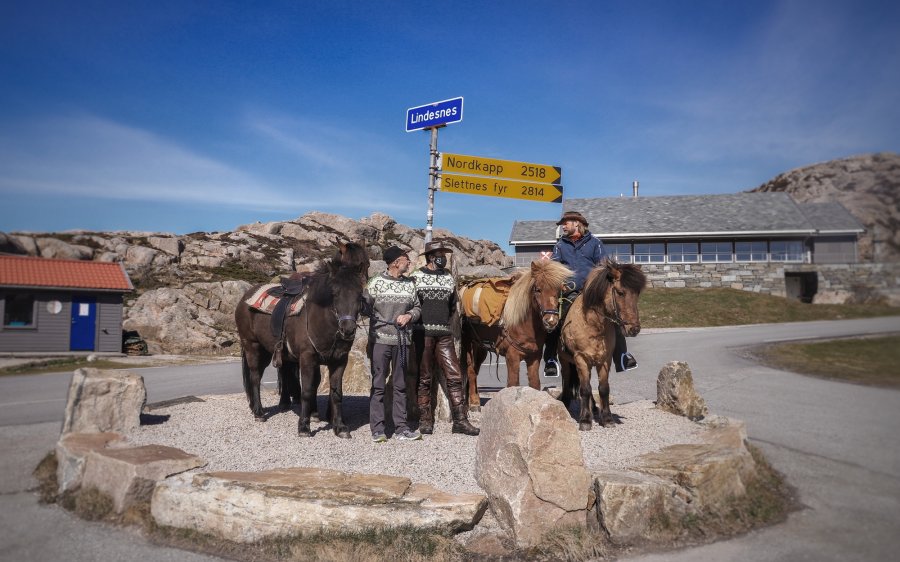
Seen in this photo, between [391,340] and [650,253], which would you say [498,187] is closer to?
[391,340]

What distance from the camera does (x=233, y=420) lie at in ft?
26.1

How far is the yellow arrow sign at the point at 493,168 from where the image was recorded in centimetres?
951

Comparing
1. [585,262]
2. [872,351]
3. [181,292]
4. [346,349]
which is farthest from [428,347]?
[181,292]

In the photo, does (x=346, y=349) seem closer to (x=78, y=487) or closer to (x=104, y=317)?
(x=78, y=487)

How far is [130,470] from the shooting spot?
4977 mm

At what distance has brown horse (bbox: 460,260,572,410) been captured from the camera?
22.6 ft

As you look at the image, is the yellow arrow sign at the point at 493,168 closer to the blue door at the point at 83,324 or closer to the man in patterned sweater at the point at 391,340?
the man in patterned sweater at the point at 391,340

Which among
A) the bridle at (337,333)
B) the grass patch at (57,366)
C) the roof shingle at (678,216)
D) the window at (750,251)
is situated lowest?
the grass patch at (57,366)

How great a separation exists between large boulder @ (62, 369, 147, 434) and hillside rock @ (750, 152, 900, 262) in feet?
25.5

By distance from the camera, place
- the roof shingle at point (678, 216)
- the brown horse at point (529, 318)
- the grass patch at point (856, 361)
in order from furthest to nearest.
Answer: the roof shingle at point (678, 216) < the brown horse at point (529, 318) < the grass patch at point (856, 361)

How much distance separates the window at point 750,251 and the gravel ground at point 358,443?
28542 mm

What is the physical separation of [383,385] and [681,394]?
435 centimetres

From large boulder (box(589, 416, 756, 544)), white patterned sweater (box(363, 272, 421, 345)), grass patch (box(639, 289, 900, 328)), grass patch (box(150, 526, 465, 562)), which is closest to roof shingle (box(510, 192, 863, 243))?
grass patch (box(639, 289, 900, 328))

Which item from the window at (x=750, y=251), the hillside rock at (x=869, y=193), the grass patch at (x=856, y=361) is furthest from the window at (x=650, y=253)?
the hillside rock at (x=869, y=193)
